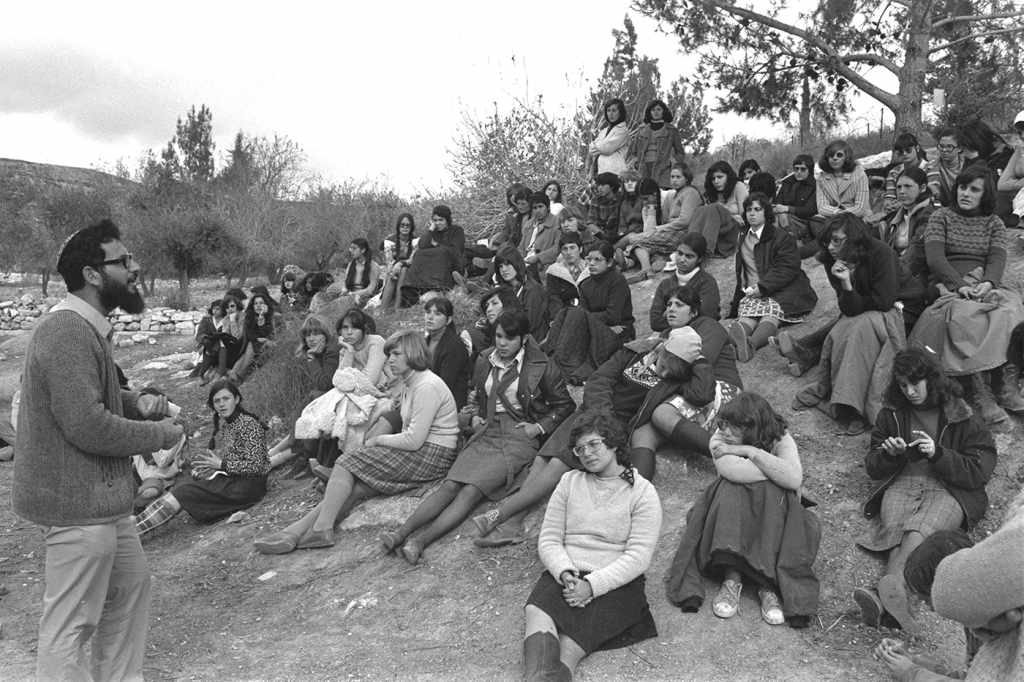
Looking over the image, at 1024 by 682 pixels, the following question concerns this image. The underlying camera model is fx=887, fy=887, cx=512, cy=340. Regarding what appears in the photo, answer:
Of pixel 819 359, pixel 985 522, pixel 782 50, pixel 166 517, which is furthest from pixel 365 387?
pixel 782 50

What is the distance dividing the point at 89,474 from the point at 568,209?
24.8ft

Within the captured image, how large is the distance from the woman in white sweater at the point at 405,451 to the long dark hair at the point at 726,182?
13.7ft

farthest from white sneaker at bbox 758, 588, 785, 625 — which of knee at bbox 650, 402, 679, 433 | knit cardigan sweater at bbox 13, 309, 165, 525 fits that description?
knit cardigan sweater at bbox 13, 309, 165, 525

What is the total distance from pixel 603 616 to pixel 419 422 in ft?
7.20

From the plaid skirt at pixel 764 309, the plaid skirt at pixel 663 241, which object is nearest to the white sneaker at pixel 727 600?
the plaid skirt at pixel 764 309

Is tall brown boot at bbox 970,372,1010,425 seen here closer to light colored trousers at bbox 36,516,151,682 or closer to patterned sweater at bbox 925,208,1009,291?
patterned sweater at bbox 925,208,1009,291

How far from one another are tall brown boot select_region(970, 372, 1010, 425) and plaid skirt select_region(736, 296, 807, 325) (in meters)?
1.75

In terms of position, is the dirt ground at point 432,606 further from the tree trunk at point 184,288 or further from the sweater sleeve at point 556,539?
the tree trunk at point 184,288

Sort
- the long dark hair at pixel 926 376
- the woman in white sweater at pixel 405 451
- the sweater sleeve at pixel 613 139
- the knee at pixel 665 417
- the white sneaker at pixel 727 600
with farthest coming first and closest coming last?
the sweater sleeve at pixel 613 139, the woman in white sweater at pixel 405 451, the knee at pixel 665 417, the long dark hair at pixel 926 376, the white sneaker at pixel 727 600

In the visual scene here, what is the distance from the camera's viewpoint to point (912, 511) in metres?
Result: 4.34

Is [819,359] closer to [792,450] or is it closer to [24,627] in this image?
[792,450]

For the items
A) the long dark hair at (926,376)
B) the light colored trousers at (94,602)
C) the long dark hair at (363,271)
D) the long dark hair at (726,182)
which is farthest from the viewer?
the long dark hair at (363,271)

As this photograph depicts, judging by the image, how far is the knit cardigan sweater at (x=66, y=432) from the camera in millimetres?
3170

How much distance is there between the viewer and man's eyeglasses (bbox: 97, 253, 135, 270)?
341 cm
